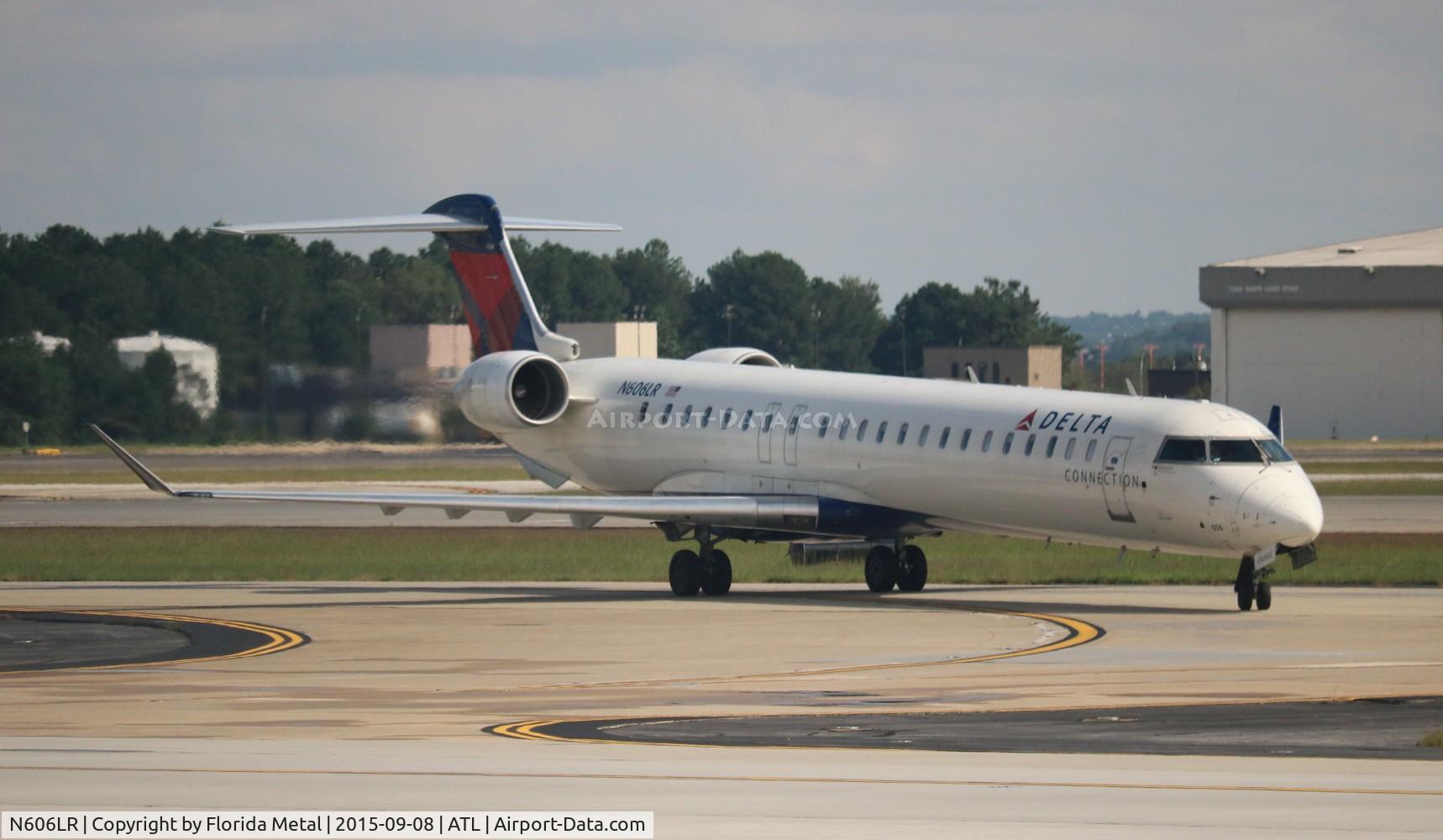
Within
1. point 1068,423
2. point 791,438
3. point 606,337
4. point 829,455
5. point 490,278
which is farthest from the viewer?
point 606,337

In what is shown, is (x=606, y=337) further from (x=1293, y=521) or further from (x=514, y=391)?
(x=1293, y=521)

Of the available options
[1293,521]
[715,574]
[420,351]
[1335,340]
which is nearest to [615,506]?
[715,574]

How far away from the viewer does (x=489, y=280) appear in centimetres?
4103

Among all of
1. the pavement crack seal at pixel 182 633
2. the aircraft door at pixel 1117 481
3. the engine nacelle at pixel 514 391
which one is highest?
the engine nacelle at pixel 514 391

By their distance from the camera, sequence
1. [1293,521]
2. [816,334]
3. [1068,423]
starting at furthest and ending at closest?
[816,334] < [1068,423] < [1293,521]

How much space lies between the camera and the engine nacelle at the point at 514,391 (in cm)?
3766

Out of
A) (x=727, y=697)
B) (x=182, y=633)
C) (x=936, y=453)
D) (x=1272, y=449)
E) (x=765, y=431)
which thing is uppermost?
(x=765, y=431)

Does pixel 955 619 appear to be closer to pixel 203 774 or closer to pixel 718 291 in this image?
pixel 203 774

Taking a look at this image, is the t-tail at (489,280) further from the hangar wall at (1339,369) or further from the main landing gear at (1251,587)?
the hangar wall at (1339,369)

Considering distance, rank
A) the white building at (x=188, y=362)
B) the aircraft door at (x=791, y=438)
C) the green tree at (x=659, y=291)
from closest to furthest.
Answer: the aircraft door at (x=791, y=438) < the white building at (x=188, y=362) < the green tree at (x=659, y=291)

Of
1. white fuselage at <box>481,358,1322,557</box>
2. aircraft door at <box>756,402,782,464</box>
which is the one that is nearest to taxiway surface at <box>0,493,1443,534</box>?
white fuselage at <box>481,358,1322,557</box>

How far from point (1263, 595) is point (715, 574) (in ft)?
28.0

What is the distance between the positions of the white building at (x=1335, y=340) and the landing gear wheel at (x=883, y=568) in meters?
76.9

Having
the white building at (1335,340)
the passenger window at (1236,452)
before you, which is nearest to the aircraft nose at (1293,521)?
the passenger window at (1236,452)
